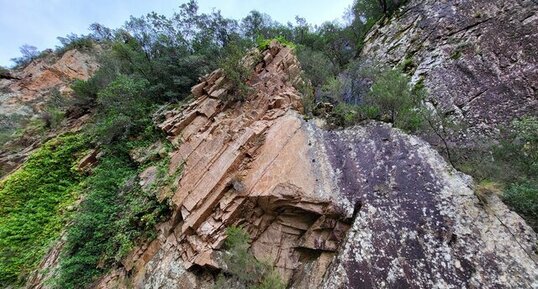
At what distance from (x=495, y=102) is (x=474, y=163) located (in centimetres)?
409

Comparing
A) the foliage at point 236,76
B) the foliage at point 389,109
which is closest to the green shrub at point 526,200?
the foliage at point 389,109

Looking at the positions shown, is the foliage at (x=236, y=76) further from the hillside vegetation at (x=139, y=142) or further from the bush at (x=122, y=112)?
the bush at (x=122, y=112)

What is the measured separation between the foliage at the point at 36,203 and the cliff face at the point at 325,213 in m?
4.34

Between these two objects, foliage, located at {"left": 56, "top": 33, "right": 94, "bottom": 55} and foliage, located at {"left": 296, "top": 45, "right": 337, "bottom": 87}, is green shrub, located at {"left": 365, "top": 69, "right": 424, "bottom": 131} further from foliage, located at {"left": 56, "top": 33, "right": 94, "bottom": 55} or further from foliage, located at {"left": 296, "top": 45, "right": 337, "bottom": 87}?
foliage, located at {"left": 56, "top": 33, "right": 94, "bottom": 55}

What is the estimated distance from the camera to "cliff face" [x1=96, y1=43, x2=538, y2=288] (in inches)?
225

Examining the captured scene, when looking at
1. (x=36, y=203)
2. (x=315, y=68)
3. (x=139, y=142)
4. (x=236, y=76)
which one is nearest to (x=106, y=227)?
(x=139, y=142)

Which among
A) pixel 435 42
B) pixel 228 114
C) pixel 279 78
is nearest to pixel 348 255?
pixel 228 114

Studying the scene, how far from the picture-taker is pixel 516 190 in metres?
7.01

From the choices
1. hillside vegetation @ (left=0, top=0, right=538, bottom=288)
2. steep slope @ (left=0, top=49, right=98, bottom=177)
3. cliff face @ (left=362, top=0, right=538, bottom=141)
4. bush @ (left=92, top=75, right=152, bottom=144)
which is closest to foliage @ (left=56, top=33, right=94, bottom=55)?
steep slope @ (left=0, top=49, right=98, bottom=177)

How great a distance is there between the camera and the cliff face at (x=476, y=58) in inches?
431

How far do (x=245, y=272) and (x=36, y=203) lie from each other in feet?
37.0

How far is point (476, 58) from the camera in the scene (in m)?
12.5

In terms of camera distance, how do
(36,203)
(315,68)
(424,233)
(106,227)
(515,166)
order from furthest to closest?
(315,68), (36,203), (106,227), (515,166), (424,233)

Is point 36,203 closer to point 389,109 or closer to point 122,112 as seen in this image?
point 122,112
